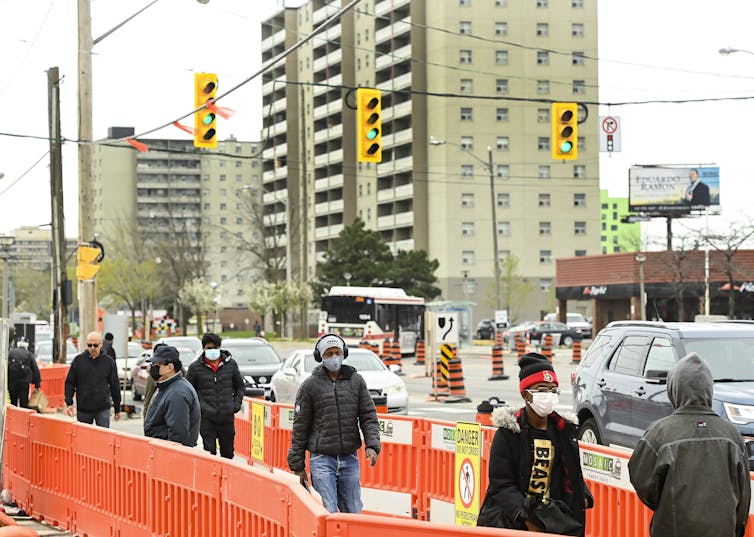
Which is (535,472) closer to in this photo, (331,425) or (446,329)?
(331,425)

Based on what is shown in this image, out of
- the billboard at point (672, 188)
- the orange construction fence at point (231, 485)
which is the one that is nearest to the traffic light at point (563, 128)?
the orange construction fence at point (231, 485)

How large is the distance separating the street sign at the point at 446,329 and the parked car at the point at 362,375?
5.09 m

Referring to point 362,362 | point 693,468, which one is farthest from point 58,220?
point 693,468

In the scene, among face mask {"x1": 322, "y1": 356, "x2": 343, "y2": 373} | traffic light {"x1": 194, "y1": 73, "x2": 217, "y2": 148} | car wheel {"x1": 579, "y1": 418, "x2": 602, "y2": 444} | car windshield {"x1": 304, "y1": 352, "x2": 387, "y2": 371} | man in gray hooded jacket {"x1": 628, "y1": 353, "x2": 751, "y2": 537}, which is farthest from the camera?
car windshield {"x1": 304, "y1": 352, "x2": 387, "y2": 371}

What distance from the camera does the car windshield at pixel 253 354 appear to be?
1089 inches

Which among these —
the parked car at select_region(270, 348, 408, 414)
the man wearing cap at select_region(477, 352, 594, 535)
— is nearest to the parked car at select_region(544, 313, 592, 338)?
the parked car at select_region(270, 348, 408, 414)

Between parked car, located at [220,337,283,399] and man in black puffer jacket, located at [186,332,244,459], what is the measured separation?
1269 centimetres

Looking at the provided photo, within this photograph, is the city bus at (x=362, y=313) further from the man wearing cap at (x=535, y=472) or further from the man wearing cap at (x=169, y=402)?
the man wearing cap at (x=535, y=472)

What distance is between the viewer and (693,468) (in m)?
5.69

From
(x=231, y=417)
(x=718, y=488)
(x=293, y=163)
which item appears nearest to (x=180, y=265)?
(x=293, y=163)

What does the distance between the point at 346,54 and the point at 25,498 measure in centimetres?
10114

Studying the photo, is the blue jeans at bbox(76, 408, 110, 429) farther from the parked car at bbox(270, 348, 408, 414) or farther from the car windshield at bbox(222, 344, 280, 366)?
the car windshield at bbox(222, 344, 280, 366)

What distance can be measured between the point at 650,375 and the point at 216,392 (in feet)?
14.8

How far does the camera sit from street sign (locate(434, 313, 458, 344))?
1173 inches
